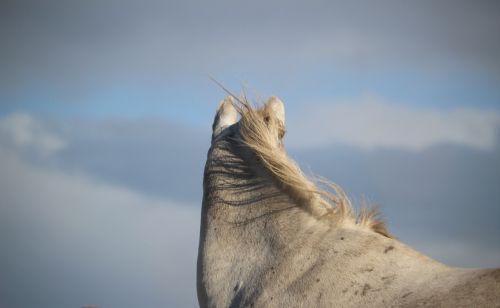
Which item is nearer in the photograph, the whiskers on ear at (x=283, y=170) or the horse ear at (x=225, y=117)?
the whiskers on ear at (x=283, y=170)

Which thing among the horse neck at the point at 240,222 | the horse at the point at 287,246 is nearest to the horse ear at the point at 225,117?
the horse at the point at 287,246

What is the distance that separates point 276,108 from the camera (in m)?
7.18

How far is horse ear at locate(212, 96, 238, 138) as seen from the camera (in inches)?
298

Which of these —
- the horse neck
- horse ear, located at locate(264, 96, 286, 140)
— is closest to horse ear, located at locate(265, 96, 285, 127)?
horse ear, located at locate(264, 96, 286, 140)

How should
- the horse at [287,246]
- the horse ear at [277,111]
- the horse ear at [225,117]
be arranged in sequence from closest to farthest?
the horse at [287,246], the horse ear at [277,111], the horse ear at [225,117]

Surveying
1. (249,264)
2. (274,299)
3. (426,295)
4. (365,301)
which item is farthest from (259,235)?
(426,295)

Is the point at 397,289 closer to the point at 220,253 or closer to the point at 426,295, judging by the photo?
the point at 426,295

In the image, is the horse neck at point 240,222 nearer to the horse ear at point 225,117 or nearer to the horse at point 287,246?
the horse at point 287,246

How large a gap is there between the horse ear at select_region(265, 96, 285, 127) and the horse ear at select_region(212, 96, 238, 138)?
52 cm

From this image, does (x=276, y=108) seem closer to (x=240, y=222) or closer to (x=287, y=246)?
(x=240, y=222)

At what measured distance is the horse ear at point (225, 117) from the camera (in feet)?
24.8

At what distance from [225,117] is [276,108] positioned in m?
0.66

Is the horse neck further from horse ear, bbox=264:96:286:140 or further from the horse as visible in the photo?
horse ear, bbox=264:96:286:140

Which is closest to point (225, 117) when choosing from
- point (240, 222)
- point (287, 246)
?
point (240, 222)
